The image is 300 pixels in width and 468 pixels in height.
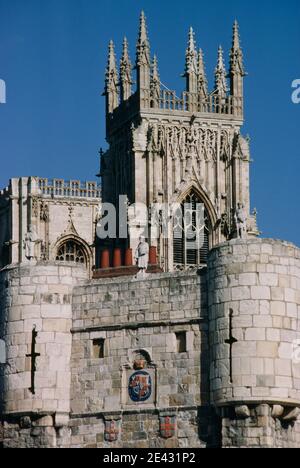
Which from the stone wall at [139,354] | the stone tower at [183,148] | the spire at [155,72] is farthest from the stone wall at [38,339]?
the spire at [155,72]

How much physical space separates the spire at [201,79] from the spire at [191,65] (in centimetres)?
27

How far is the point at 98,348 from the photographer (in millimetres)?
80625

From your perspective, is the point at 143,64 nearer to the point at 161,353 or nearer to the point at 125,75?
the point at 125,75

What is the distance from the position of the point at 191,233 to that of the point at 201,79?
9.50m

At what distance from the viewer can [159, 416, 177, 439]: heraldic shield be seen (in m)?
77.9

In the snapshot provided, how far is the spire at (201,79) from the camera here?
415ft

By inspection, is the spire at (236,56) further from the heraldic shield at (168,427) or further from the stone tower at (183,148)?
the heraldic shield at (168,427)

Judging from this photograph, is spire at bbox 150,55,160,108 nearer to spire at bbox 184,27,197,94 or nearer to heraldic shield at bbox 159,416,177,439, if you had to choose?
spire at bbox 184,27,197,94

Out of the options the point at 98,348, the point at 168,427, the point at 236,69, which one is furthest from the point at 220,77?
the point at 168,427

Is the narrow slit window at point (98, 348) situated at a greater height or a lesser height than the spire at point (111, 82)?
lesser

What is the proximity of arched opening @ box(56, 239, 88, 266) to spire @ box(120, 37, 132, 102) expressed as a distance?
356 inches

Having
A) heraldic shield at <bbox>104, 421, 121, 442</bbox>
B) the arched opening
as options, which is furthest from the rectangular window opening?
the arched opening

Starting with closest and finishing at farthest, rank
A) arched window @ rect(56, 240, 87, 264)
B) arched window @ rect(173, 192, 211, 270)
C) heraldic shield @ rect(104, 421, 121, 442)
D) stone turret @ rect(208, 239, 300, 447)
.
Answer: stone turret @ rect(208, 239, 300, 447), heraldic shield @ rect(104, 421, 121, 442), arched window @ rect(173, 192, 211, 270), arched window @ rect(56, 240, 87, 264)
